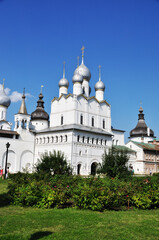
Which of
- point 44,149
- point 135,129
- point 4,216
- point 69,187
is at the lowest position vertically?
point 4,216

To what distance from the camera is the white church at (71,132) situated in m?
36.2

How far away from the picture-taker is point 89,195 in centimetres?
940

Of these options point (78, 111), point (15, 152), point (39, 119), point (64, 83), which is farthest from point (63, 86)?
point (15, 152)

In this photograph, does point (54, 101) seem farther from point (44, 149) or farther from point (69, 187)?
point (69, 187)

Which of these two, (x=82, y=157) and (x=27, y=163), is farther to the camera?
(x=27, y=163)

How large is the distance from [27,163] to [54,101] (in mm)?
10417

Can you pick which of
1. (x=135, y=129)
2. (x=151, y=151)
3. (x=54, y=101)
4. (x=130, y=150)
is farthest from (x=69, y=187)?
(x=135, y=129)

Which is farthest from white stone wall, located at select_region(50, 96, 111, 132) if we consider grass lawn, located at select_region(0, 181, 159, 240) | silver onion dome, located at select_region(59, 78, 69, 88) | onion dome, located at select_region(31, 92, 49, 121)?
grass lawn, located at select_region(0, 181, 159, 240)

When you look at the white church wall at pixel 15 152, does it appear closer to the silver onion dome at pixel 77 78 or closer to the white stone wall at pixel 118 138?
the silver onion dome at pixel 77 78

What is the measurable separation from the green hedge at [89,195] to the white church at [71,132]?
2416cm

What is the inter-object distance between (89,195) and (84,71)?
115 feet

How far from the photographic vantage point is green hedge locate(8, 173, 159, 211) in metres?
9.51

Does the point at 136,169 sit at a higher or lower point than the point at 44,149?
lower

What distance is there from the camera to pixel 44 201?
990cm
